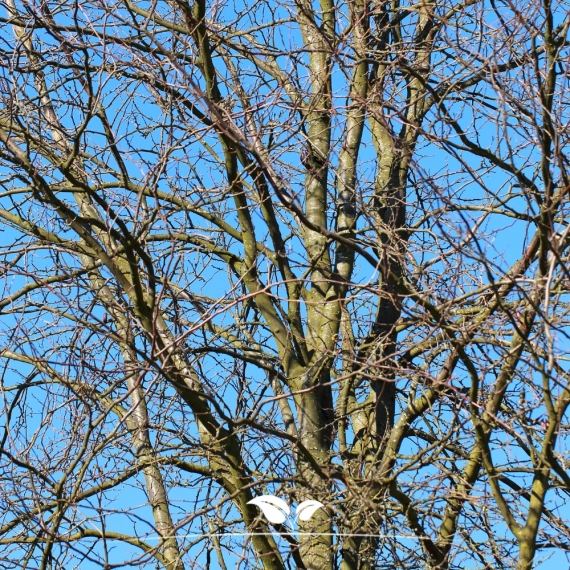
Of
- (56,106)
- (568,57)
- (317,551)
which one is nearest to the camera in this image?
(568,57)

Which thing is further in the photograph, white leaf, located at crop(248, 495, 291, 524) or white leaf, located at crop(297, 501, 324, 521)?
white leaf, located at crop(248, 495, 291, 524)

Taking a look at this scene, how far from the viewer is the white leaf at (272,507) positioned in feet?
17.2

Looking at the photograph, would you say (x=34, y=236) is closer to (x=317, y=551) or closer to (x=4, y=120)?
(x=4, y=120)

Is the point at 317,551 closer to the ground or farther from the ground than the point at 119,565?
farther from the ground

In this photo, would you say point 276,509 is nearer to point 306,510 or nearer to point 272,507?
point 272,507

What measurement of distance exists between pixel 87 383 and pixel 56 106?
211 centimetres

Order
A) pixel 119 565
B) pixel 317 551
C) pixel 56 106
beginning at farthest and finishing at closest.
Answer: pixel 56 106, pixel 317 551, pixel 119 565

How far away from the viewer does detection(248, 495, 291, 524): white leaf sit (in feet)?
17.2

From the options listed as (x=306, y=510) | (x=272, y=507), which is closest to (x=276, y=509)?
(x=272, y=507)

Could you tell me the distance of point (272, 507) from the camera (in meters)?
5.29

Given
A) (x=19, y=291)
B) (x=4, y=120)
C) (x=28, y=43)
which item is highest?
(x=28, y=43)

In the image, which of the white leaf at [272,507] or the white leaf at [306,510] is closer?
the white leaf at [306,510]

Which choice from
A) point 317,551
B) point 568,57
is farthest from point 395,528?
point 568,57

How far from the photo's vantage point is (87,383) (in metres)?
5.12
